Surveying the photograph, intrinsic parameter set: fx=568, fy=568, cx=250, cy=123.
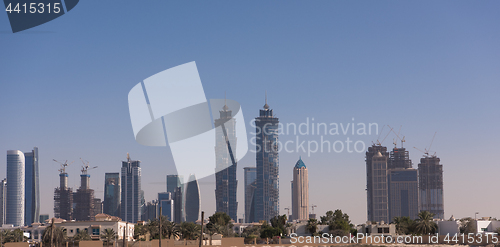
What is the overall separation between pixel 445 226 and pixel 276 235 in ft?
130

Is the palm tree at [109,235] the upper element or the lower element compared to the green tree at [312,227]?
upper

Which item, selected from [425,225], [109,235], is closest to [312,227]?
[425,225]

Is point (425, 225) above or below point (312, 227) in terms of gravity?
above

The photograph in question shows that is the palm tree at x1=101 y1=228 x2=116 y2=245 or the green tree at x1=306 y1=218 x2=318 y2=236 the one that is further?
the green tree at x1=306 y1=218 x2=318 y2=236

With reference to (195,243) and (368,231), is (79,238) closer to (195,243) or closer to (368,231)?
(195,243)

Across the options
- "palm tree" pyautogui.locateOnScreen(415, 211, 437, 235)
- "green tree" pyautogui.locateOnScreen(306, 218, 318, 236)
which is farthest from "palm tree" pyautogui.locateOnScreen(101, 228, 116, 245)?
"palm tree" pyautogui.locateOnScreen(415, 211, 437, 235)

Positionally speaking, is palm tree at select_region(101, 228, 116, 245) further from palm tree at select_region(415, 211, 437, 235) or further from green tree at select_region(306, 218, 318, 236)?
palm tree at select_region(415, 211, 437, 235)

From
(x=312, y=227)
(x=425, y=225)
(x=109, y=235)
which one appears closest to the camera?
(x=109, y=235)

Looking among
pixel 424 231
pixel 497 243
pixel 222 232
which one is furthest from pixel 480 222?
pixel 222 232

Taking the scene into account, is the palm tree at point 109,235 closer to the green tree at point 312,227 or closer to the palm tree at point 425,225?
the green tree at point 312,227

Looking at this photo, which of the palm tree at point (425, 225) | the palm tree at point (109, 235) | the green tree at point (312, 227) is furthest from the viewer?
the green tree at point (312, 227)

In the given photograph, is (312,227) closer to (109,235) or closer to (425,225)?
(425,225)

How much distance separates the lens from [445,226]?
12912cm

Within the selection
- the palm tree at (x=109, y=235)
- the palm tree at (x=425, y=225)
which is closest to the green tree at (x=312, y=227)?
the palm tree at (x=425, y=225)
